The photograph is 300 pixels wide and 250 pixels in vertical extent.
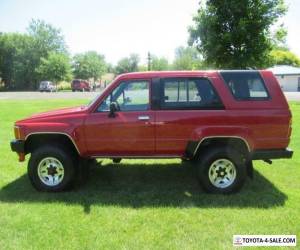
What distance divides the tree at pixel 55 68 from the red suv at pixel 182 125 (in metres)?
60.9

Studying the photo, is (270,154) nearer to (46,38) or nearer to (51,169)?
(51,169)

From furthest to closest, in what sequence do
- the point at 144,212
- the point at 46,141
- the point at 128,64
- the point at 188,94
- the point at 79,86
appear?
the point at 128,64, the point at 79,86, the point at 46,141, the point at 188,94, the point at 144,212

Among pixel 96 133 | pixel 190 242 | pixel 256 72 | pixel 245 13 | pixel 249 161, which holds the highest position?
pixel 245 13

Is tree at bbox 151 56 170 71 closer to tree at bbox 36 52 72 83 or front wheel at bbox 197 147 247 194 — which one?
tree at bbox 36 52 72 83

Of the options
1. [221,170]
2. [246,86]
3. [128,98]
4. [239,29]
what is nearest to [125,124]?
[128,98]

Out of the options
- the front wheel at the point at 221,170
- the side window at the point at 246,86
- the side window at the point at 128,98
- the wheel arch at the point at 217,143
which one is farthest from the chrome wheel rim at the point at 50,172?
the side window at the point at 246,86

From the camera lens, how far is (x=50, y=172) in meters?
6.37

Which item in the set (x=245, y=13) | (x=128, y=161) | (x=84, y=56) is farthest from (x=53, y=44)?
(x=128, y=161)

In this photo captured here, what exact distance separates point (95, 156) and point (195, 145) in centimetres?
160

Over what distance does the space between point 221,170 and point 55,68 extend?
203ft

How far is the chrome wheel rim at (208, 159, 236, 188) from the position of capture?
20.1 ft

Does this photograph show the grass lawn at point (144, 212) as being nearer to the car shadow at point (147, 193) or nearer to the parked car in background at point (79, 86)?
the car shadow at point (147, 193)

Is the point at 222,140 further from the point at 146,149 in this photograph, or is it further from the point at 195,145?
the point at 146,149

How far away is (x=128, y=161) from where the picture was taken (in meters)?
8.41
